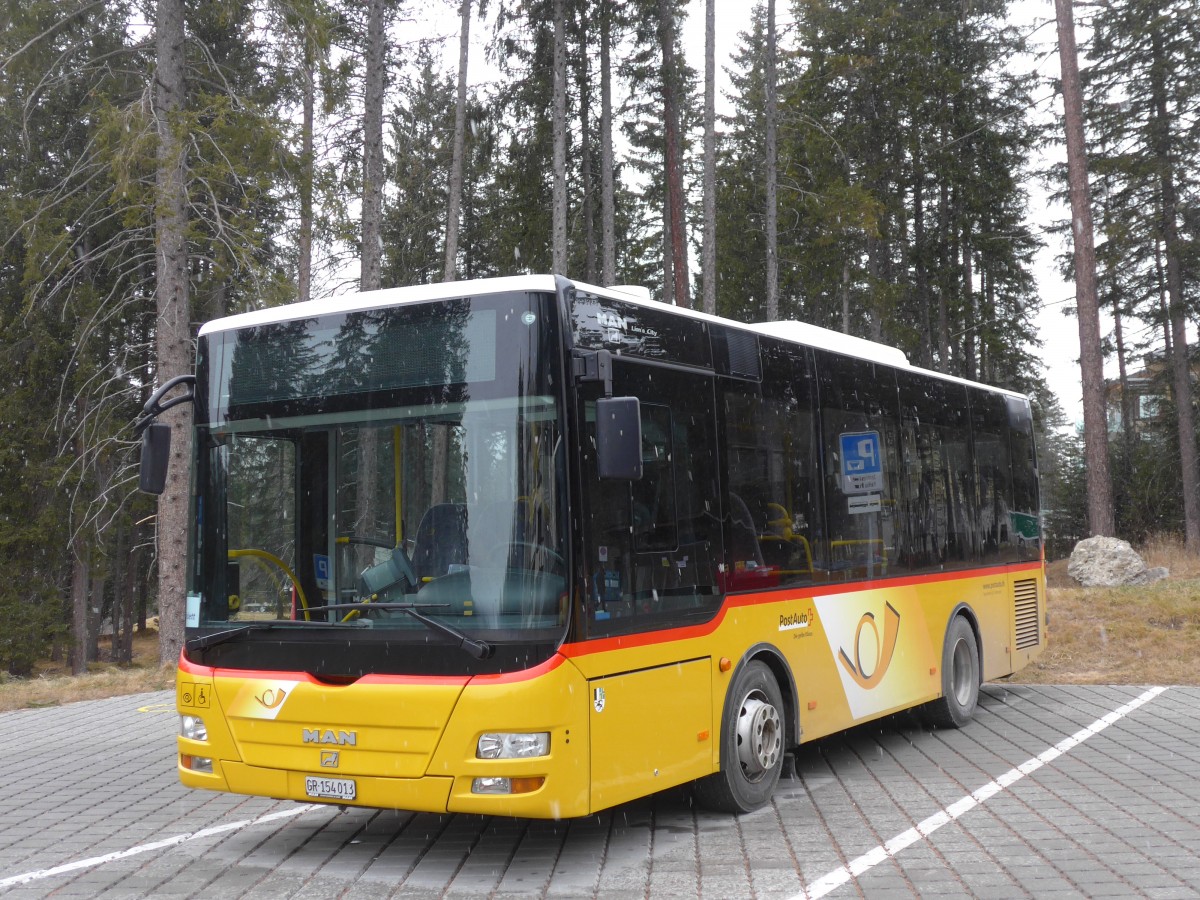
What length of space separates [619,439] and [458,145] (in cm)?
2459

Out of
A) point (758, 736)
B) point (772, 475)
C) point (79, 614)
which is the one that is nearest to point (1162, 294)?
point (79, 614)

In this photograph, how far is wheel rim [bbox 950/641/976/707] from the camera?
11195 millimetres

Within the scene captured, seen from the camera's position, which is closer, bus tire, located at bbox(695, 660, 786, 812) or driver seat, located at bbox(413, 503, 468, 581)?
driver seat, located at bbox(413, 503, 468, 581)

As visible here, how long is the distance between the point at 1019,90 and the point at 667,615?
117 ft

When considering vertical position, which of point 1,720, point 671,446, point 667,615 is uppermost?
point 671,446

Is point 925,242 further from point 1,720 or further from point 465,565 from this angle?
point 465,565

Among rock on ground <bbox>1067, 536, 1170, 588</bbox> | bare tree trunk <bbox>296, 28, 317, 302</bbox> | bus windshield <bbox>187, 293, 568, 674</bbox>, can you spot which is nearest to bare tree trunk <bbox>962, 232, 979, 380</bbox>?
rock on ground <bbox>1067, 536, 1170, 588</bbox>

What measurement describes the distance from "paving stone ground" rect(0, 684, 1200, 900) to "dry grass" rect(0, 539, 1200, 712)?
4.20 metres

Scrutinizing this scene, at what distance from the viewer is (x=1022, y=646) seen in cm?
1300

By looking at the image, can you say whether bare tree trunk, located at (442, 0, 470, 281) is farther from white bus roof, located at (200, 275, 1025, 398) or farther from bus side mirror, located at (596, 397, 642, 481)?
bus side mirror, located at (596, 397, 642, 481)

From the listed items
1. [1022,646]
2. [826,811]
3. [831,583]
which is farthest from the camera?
[1022,646]

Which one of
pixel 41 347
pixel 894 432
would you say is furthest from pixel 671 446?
pixel 41 347

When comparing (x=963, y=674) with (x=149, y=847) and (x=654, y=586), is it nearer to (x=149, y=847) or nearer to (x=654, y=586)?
(x=654, y=586)

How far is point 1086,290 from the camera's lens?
2416 cm
